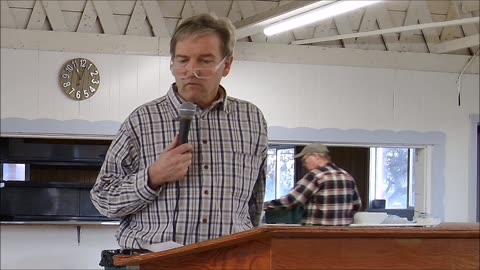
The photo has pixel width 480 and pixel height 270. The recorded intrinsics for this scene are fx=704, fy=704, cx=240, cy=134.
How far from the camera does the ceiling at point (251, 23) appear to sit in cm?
542

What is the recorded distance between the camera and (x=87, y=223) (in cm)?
583

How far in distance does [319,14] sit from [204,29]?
263 centimetres

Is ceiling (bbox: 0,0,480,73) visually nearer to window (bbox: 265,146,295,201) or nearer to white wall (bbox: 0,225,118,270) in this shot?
white wall (bbox: 0,225,118,270)

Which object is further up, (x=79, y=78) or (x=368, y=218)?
(x=79, y=78)

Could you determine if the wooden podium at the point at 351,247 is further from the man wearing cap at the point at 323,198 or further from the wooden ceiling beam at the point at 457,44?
the wooden ceiling beam at the point at 457,44

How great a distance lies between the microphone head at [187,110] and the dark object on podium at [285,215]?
3.42 meters

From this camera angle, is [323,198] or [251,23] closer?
[251,23]

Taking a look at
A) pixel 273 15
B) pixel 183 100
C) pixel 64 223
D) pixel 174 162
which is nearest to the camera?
pixel 174 162

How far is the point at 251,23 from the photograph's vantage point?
4953 mm

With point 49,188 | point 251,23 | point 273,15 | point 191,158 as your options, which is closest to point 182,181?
point 191,158

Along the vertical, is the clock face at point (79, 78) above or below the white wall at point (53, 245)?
above

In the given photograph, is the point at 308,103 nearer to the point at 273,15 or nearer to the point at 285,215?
the point at 285,215

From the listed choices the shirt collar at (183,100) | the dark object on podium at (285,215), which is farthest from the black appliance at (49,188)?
the shirt collar at (183,100)

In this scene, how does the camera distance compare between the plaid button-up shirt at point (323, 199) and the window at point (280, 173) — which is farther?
the window at point (280, 173)
